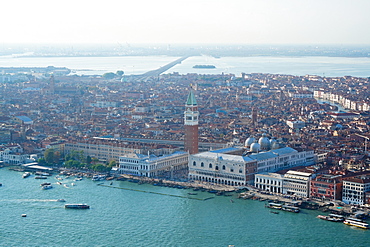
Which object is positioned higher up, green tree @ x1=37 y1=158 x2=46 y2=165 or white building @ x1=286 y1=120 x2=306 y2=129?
green tree @ x1=37 y1=158 x2=46 y2=165

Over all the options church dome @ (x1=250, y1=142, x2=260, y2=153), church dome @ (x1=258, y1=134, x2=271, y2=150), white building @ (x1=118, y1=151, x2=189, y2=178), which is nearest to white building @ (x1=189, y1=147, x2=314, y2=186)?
church dome @ (x1=250, y1=142, x2=260, y2=153)

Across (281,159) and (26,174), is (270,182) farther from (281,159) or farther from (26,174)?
(26,174)

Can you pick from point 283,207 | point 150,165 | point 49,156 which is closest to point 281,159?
point 150,165

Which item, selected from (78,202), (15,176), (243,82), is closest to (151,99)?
(243,82)

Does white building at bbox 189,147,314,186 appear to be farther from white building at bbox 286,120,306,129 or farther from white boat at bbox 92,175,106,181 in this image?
white building at bbox 286,120,306,129

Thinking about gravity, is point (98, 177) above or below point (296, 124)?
above

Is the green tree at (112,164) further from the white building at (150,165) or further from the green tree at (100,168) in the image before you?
the white building at (150,165)

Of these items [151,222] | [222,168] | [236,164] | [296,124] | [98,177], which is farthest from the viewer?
[296,124]
